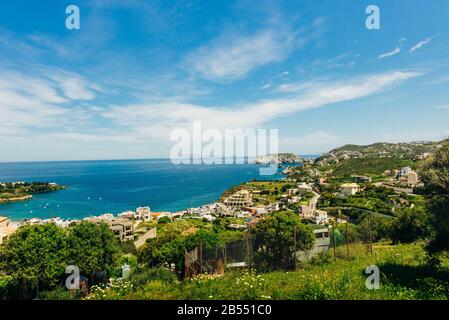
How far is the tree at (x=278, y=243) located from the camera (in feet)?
32.3

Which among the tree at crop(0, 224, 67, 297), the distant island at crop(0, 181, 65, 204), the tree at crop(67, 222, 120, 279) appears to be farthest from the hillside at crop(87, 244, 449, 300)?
the distant island at crop(0, 181, 65, 204)

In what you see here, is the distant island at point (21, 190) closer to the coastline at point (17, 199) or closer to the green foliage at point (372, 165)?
the coastline at point (17, 199)

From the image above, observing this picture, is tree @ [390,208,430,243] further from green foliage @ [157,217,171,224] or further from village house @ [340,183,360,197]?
village house @ [340,183,360,197]

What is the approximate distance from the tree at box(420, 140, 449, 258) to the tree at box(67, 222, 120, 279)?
14206mm

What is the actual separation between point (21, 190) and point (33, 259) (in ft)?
301

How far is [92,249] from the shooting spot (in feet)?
47.5

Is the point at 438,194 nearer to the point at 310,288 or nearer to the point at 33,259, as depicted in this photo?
the point at 310,288

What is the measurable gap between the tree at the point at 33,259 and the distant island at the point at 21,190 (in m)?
78.8

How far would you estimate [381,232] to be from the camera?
20062 millimetres

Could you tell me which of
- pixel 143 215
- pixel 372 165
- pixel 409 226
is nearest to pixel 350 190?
pixel 372 165

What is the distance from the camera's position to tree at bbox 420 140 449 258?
5730 mm

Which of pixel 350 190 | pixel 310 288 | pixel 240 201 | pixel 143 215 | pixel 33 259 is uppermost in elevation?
pixel 310 288

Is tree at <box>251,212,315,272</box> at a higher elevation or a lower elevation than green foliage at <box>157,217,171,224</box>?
higher
